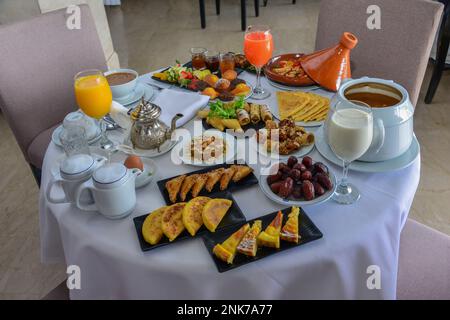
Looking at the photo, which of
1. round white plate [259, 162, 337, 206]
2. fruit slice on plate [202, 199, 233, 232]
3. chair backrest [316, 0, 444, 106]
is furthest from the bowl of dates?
chair backrest [316, 0, 444, 106]

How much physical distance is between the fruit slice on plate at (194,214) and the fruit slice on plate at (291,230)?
18 centimetres

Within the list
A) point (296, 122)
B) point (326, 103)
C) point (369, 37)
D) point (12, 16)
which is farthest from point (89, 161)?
point (12, 16)

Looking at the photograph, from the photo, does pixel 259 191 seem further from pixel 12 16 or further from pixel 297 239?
pixel 12 16

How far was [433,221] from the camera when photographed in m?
1.89

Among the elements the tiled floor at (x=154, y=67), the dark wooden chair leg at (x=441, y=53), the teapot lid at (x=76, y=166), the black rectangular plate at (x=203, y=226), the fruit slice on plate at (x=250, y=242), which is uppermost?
the teapot lid at (x=76, y=166)

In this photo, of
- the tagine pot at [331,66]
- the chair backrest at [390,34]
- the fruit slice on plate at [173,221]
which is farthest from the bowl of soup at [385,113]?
the chair backrest at [390,34]

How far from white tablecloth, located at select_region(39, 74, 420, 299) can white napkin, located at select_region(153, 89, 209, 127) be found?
0.36m

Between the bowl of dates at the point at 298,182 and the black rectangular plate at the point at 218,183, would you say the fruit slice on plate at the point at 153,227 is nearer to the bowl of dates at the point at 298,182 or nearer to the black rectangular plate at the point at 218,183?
the black rectangular plate at the point at 218,183

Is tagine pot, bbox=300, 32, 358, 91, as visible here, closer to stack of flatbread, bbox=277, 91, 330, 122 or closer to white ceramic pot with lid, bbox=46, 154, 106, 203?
stack of flatbread, bbox=277, 91, 330, 122

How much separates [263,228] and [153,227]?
0.24 meters

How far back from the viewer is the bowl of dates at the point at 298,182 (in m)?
0.91

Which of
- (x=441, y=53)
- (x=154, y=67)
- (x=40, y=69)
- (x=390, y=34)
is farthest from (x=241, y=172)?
(x=154, y=67)

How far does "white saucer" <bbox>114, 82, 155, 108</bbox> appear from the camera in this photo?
4.49ft

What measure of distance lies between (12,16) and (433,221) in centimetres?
280
